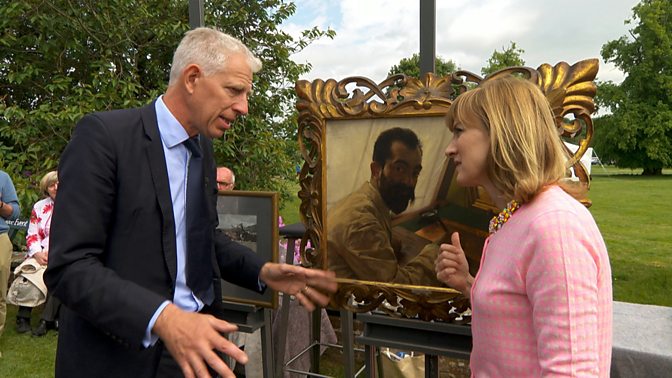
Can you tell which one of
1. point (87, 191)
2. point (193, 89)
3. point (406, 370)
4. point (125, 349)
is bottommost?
point (406, 370)

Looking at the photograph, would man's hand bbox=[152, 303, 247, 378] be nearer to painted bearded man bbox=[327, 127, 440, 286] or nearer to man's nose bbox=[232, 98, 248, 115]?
man's nose bbox=[232, 98, 248, 115]

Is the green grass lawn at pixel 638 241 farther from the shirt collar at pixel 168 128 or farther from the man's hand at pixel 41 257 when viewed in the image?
the man's hand at pixel 41 257

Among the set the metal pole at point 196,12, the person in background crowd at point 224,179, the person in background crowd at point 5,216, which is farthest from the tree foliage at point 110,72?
the metal pole at point 196,12

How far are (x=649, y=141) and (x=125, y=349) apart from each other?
3499 cm

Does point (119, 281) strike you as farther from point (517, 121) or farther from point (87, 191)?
point (517, 121)

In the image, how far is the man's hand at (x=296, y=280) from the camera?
6.08 feet

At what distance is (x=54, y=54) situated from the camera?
579 cm

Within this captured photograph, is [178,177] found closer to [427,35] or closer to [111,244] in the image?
[111,244]

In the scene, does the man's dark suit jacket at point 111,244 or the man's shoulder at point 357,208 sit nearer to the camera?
the man's dark suit jacket at point 111,244

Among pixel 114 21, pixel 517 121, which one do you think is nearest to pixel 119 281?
pixel 517 121

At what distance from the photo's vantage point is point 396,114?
6.77 feet

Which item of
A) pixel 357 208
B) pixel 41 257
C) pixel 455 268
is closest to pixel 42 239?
pixel 41 257

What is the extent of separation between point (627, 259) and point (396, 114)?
8687 mm

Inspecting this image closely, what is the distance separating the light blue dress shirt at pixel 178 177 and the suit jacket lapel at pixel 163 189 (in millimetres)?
42
